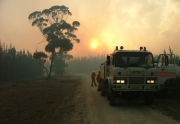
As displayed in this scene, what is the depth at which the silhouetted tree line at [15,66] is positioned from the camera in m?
63.1

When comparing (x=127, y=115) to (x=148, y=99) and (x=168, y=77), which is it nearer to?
(x=148, y=99)

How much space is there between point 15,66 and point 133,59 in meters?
57.9

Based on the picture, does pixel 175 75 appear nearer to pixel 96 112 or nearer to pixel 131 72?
pixel 131 72

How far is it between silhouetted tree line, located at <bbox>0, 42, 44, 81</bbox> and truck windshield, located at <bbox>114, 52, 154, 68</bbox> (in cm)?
4694

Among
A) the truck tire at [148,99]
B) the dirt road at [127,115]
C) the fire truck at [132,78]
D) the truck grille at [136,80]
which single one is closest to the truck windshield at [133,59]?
the fire truck at [132,78]

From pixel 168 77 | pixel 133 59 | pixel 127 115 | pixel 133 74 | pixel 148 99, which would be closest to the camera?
pixel 127 115

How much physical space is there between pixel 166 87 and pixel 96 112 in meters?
6.66

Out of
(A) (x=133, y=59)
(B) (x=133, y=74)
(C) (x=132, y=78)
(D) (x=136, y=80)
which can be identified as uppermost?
(A) (x=133, y=59)

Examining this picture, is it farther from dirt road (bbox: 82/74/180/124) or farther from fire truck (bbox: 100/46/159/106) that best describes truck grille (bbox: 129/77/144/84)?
dirt road (bbox: 82/74/180/124)

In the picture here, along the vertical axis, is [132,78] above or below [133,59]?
below

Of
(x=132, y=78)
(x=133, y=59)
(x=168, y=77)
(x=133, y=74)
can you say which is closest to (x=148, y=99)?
(x=132, y=78)

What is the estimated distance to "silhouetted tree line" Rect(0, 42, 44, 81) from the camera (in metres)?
63.1

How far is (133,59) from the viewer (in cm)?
1661

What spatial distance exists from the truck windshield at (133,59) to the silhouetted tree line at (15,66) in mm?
46944
